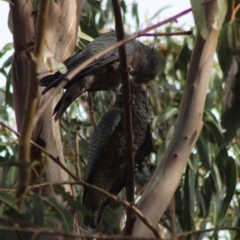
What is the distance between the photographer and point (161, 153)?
126 inches

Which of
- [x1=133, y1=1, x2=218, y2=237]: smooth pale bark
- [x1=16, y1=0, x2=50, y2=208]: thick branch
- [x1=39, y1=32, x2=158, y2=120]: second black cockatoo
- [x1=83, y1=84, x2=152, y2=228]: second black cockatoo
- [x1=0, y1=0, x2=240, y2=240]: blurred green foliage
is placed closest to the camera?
[x1=16, y1=0, x2=50, y2=208]: thick branch

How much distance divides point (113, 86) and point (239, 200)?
49.4 inches

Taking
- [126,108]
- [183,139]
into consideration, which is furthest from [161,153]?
[126,108]

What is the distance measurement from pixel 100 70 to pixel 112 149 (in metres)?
0.51

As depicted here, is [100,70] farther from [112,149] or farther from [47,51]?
[112,149]

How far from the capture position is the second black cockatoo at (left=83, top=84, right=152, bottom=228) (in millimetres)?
3254

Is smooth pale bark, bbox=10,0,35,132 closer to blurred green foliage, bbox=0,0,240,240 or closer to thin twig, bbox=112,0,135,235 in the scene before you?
blurred green foliage, bbox=0,0,240,240

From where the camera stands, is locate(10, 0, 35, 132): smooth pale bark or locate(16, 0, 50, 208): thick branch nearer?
locate(16, 0, 50, 208): thick branch

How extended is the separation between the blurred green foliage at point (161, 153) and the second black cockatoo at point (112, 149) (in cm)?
9

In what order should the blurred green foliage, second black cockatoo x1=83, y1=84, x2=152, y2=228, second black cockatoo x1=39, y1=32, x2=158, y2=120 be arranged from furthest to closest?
second black cockatoo x1=83, y1=84, x2=152, y2=228 → second black cockatoo x1=39, y1=32, x2=158, y2=120 → the blurred green foliage

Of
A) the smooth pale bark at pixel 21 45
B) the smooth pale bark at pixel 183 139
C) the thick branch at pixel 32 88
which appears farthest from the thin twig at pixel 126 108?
the smooth pale bark at pixel 21 45

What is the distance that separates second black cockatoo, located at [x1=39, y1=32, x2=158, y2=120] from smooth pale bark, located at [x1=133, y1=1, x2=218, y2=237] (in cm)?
46

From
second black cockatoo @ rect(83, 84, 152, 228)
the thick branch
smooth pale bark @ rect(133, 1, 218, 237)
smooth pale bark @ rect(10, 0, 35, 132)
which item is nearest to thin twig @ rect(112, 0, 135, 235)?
smooth pale bark @ rect(133, 1, 218, 237)

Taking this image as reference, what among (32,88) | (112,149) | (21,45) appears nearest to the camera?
(32,88)
